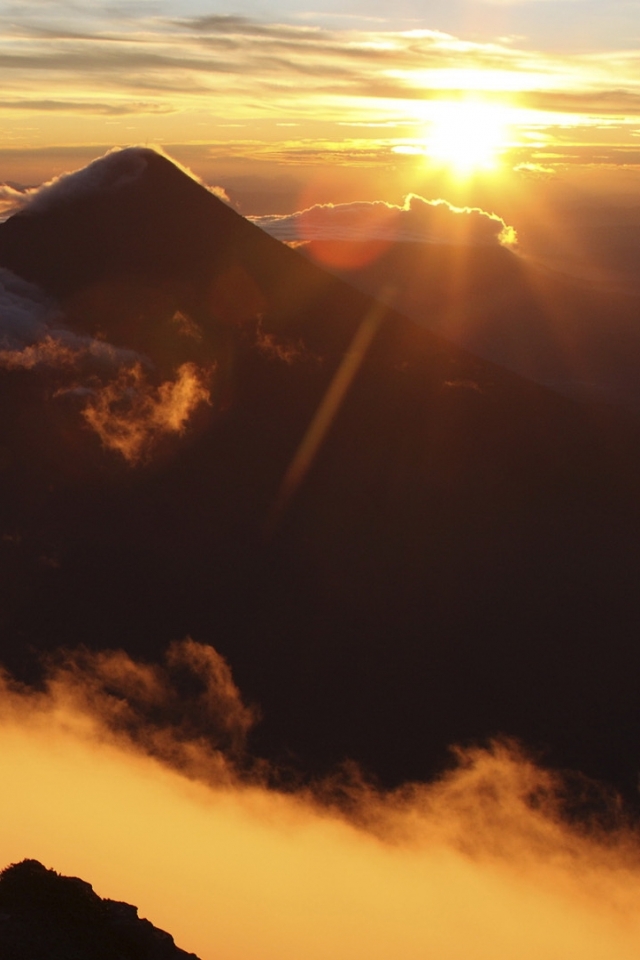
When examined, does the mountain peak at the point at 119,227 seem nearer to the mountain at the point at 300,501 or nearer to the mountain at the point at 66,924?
the mountain at the point at 300,501

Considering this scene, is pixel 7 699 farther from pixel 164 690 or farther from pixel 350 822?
pixel 350 822

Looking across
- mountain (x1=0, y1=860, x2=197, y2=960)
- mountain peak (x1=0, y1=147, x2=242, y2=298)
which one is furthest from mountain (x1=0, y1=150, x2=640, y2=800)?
mountain (x1=0, y1=860, x2=197, y2=960)

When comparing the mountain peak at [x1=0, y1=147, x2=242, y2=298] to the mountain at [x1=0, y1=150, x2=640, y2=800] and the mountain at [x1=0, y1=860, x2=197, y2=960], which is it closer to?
the mountain at [x1=0, y1=150, x2=640, y2=800]

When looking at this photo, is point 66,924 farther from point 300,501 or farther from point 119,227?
point 119,227

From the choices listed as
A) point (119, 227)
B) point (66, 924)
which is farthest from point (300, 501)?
point (66, 924)

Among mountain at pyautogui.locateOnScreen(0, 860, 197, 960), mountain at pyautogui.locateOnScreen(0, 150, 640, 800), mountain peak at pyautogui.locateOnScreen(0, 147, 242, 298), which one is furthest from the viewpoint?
mountain peak at pyautogui.locateOnScreen(0, 147, 242, 298)

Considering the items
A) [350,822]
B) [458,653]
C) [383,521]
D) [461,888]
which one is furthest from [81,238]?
[461,888]
